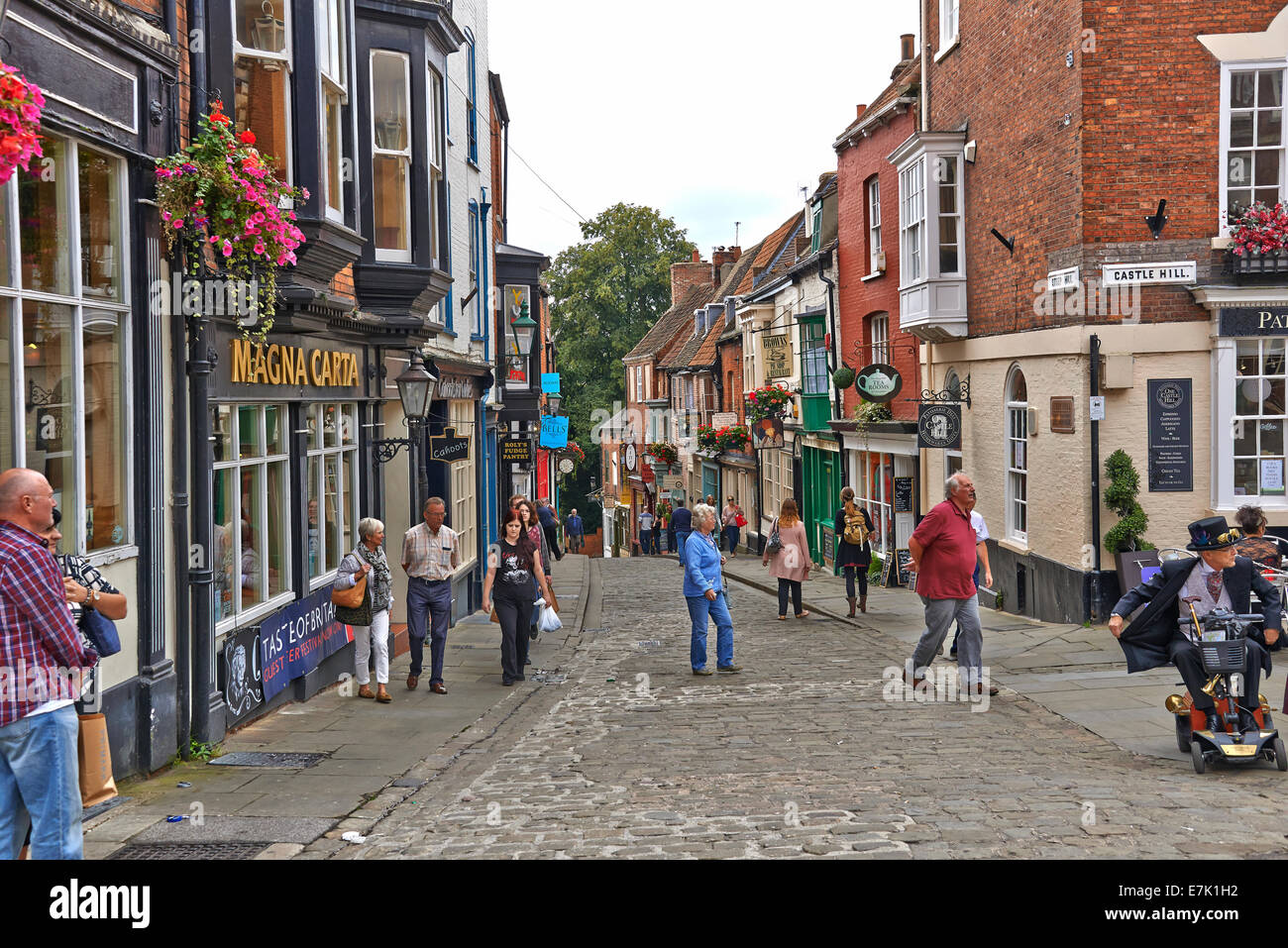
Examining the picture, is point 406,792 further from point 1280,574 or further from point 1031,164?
point 1031,164

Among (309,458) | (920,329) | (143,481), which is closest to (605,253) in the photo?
(920,329)

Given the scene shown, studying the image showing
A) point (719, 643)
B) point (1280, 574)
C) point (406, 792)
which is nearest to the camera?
point (406, 792)

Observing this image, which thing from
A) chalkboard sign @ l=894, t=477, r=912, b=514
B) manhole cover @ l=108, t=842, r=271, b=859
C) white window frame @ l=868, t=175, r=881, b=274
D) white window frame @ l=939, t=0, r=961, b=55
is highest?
white window frame @ l=939, t=0, r=961, b=55

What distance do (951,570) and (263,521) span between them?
20.2 feet

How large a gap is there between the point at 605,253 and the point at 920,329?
40.8m

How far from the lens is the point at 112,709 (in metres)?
7.77

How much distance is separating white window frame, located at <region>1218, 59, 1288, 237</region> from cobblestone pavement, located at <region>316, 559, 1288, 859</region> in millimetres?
6678

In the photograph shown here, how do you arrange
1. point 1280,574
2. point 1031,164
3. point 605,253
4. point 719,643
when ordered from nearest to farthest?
point 1280,574 → point 719,643 → point 1031,164 → point 605,253

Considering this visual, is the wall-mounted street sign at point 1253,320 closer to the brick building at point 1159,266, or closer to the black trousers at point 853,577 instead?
the brick building at point 1159,266

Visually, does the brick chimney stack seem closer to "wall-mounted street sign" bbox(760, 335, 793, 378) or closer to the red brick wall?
"wall-mounted street sign" bbox(760, 335, 793, 378)

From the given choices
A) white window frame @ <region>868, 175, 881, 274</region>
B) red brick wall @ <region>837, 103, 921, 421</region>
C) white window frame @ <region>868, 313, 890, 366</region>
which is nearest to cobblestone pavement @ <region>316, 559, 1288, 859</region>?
red brick wall @ <region>837, 103, 921, 421</region>

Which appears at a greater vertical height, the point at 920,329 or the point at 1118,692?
the point at 920,329

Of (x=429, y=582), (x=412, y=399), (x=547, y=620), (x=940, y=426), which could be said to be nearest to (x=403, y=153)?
(x=412, y=399)

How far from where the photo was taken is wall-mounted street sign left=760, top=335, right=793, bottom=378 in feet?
111
